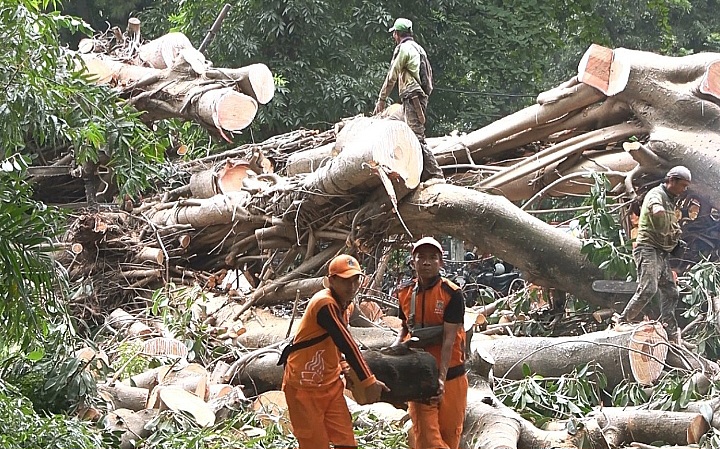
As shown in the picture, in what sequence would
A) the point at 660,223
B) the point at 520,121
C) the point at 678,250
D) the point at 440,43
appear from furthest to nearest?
the point at 440,43
the point at 520,121
the point at 678,250
the point at 660,223

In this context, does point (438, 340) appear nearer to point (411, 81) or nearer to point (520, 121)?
point (411, 81)

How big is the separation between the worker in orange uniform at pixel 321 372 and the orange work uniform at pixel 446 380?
402 mm

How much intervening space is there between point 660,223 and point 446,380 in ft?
8.58

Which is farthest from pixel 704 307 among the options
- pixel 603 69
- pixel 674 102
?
pixel 603 69

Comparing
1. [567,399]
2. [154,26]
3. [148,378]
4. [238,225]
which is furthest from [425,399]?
[154,26]

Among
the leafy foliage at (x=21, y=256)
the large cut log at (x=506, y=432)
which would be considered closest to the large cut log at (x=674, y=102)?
the large cut log at (x=506, y=432)

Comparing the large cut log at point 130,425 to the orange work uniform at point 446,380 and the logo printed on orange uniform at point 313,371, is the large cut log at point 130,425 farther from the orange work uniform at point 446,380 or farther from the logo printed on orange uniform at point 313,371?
the orange work uniform at point 446,380

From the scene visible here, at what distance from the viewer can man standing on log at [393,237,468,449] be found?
447 centimetres

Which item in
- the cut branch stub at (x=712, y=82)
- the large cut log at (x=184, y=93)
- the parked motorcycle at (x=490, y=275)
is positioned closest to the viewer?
the cut branch stub at (x=712, y=82)

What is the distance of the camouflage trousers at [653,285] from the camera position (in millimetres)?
6414

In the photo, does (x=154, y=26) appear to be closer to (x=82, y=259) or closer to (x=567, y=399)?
(x=82, y=259)

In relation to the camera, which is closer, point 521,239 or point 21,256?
point 21,256

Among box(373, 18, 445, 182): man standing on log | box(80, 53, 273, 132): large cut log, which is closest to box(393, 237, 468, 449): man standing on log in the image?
box(373, 18, 445, 182): man standing on log

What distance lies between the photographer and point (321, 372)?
4309 mm
